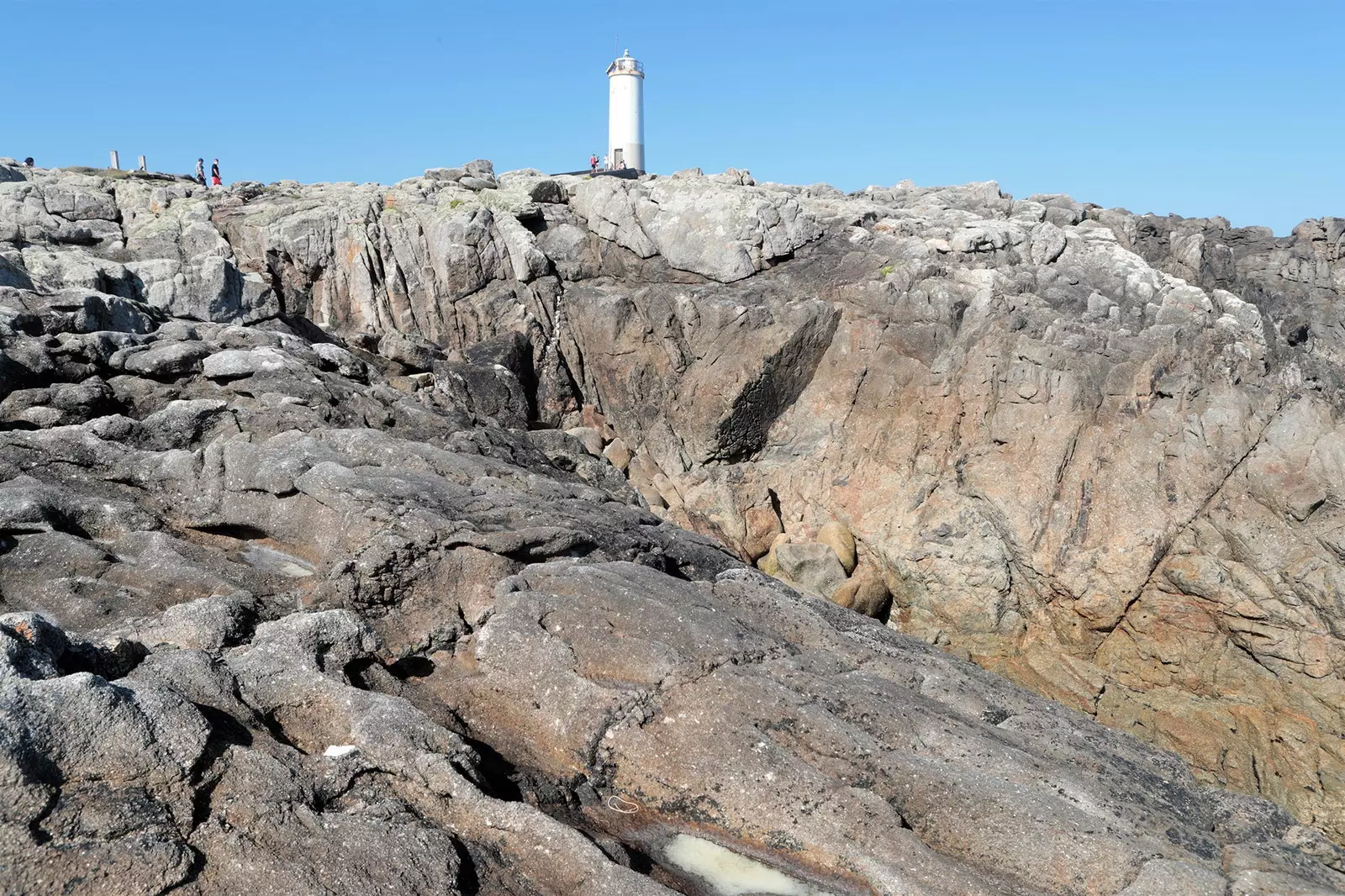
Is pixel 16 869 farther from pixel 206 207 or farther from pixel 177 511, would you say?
pixel 206 207

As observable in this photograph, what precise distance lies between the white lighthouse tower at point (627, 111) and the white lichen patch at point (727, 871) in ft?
187

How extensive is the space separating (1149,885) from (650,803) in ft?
14.4

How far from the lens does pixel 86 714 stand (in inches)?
281

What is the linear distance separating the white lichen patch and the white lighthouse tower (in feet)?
187

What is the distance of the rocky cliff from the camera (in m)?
8.02

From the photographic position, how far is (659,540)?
48.4ft

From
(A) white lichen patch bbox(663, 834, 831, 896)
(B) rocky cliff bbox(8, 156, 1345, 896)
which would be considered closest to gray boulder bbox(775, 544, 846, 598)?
(B) rocky cliff bbox(8, 156, 1345, 896)

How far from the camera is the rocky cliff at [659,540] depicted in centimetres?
802

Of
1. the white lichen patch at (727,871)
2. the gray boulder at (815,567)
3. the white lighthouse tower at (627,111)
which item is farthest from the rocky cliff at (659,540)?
the white lighthouse tower at (627,111)

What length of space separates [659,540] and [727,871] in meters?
6.81

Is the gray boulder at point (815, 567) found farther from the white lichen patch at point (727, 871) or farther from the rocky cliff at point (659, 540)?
the white lichen patch at point (727, 871)

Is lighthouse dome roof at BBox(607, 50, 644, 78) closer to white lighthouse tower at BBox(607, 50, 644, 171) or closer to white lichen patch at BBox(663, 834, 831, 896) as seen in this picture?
white lighthouse tower at BBox(607, 50, 644, 171)

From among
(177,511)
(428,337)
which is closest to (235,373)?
(177,511)

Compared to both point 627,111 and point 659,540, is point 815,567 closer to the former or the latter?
point 659,540
